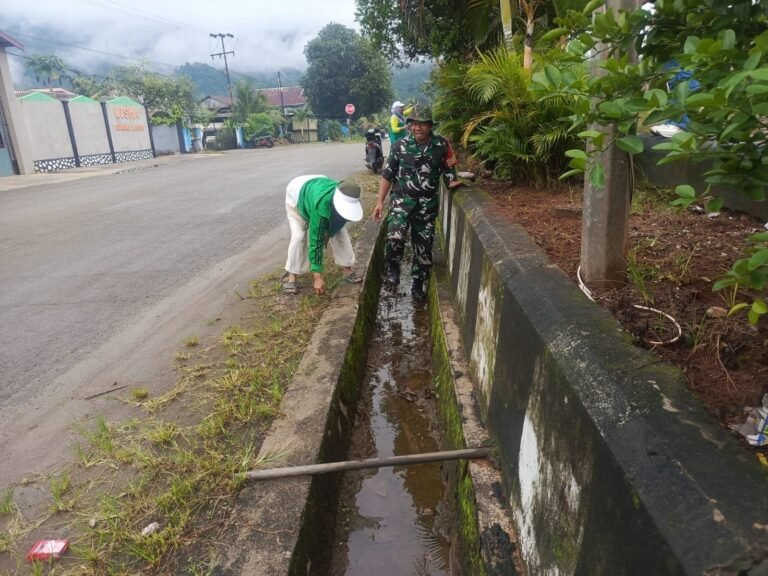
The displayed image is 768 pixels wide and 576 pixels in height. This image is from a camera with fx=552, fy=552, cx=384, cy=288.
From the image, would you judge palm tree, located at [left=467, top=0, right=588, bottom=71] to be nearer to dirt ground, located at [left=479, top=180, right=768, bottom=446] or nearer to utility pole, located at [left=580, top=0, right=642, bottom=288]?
dirt ground, located at [left=479, top=180, right=768, bottom=446]

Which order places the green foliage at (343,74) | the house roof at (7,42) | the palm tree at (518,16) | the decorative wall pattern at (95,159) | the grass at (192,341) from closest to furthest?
the grass at (192,341), the palm tree at (518,16), the house roof at (7,42), the decorative wall pattern at (95,159), the green foliage at (343,74)

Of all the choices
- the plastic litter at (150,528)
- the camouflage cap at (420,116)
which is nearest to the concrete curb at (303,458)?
the plastic litter at (150,528)

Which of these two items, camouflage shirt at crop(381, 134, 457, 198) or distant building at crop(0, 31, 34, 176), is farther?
distant building at crop(0, 31, 34, 176)

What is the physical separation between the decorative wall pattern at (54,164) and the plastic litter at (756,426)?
2549 centimetres

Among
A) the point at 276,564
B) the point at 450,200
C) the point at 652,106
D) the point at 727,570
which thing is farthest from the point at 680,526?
the point at 450,200

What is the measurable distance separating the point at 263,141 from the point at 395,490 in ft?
135

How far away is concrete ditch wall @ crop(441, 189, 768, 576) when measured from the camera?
998mm

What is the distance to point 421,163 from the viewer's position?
488 centimetres

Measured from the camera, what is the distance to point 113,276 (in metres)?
5.60

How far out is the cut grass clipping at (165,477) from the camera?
2.02 meters

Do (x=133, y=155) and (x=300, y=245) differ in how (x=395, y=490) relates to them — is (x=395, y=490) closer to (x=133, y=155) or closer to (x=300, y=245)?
(x=300, y=245)

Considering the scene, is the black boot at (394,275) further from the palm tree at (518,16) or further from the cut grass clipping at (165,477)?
the palm tree at (518,16)

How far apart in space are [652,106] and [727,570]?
83 cm

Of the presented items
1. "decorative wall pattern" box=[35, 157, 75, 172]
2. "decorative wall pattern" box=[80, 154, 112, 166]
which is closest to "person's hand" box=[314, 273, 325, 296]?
"decorative wall pattern" box=[35, 157, 75, 172]
